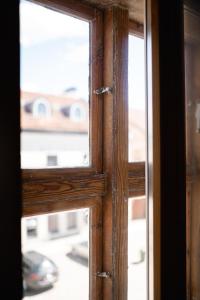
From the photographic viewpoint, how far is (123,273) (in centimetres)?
170

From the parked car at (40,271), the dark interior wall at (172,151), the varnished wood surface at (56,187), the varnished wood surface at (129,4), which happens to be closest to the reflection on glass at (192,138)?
the dark interior wall at (172,151)

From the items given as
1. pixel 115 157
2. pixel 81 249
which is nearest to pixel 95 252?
pixel 81 249

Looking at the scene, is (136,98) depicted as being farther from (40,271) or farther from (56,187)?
(40,271)

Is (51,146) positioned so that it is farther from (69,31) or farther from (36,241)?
(69,31)

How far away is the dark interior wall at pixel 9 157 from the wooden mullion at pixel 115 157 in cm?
94

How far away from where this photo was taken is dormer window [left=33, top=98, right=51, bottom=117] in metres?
1.47

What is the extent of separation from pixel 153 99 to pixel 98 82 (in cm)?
57

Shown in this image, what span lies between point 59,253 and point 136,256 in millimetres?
689

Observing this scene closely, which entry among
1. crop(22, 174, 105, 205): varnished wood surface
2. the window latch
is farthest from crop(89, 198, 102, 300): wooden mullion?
the window latch

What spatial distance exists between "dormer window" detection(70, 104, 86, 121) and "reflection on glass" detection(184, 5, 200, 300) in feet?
2.02

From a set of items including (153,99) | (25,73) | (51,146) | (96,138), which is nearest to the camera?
(153,99)

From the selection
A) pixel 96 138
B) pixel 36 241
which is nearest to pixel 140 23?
pixel 96 138

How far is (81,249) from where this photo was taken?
1.68 m

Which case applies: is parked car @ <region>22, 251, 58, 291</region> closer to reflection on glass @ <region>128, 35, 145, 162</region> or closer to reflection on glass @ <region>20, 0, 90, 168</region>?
reflection on glass @ <region>20, 0, 90, 168</region>
